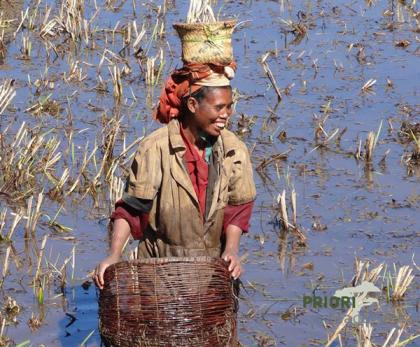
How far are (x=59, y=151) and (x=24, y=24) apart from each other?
9.19 ft

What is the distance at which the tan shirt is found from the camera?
15.7 feet

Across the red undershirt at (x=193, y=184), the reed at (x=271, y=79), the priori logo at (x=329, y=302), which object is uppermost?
the red undershirt at (x=193, y=184)

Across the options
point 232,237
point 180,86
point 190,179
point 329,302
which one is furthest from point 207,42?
point 329,302

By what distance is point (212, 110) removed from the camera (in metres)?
4.74

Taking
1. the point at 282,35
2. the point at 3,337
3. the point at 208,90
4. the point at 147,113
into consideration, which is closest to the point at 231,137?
the point at 208,90

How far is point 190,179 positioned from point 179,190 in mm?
62

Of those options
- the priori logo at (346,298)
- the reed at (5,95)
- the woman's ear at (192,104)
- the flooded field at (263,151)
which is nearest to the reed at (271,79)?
the flooded field at (263,151)

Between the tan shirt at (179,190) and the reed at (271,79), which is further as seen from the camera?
the reed at (271,79)

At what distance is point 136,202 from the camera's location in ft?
15.7

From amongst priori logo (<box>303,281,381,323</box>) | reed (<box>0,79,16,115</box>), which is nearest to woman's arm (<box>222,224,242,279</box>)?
priori logo (<box>303,281,381,323</box>)

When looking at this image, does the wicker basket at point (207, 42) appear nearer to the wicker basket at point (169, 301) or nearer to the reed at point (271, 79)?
the wicker basket at point (169, 301)

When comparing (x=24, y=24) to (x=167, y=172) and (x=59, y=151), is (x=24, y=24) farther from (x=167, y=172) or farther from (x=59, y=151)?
(x=167, y=172)

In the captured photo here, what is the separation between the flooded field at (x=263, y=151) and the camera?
19.1 feet

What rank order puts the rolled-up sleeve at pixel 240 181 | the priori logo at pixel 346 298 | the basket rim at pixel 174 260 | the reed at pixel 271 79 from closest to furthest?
1. the basket rim at pixel 174 260
2. the rolled-up sleeve at pixel 240 181
3. the priori logo at pixel 346 298
4. the reed at pixel 271 79
